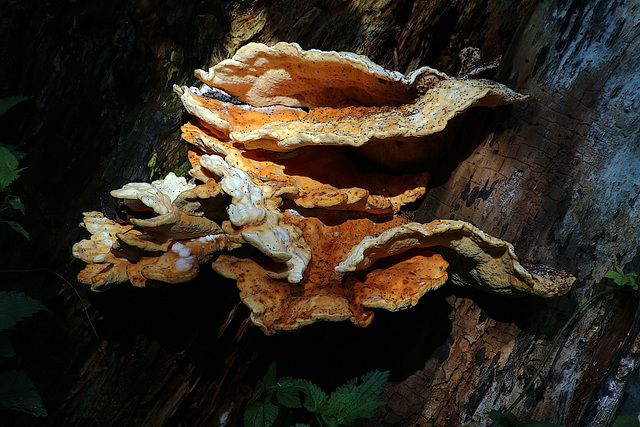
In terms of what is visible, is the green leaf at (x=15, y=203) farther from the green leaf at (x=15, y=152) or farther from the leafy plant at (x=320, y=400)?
the leafy plant at (x=320, y=400)

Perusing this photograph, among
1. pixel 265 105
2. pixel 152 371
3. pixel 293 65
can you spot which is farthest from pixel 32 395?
pixel 293 65

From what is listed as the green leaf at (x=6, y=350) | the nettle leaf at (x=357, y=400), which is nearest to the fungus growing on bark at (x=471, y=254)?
the nettle leaf at (x=357, y=400)

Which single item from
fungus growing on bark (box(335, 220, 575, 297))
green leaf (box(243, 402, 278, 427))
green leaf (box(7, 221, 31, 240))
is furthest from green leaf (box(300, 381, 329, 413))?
green leaf (box(7, 221, 31, 240))

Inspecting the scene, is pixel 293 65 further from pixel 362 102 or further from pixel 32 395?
pixel 32 395

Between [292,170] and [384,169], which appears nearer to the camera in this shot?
[292,170]

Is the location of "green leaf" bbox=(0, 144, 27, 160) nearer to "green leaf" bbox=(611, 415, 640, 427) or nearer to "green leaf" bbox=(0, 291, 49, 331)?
"green leaf" bbox=(0, 291, 49, 331)
